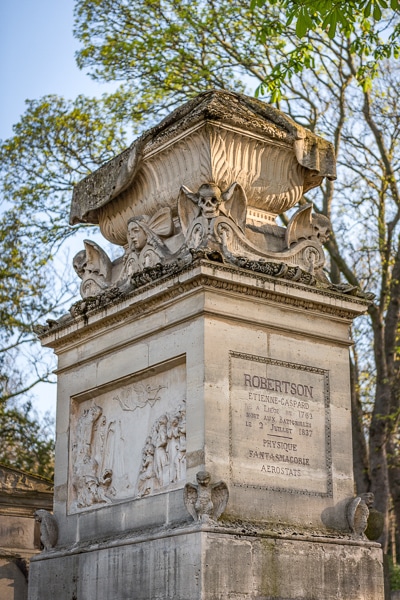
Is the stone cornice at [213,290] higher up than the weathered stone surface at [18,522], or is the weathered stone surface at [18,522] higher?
the stone cornice at [213,290]

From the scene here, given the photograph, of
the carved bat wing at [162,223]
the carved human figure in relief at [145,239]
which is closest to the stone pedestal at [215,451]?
the carved human figure in relief at [145,239]

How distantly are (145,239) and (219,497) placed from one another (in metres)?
2.76

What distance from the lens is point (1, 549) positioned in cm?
1425

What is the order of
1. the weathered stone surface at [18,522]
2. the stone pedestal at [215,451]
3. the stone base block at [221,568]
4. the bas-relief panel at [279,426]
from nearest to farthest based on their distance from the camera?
the stone base block at [221,568] < the stone pedestal at [215,451] < the bas-relief panel at [279,426] < the weathered stone surface at [18,522]

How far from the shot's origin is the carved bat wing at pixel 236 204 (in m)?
9.44

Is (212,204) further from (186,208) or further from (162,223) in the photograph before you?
(162,223)

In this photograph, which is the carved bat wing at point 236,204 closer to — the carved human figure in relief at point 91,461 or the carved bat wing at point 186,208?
the carved bat wing at point 186,208

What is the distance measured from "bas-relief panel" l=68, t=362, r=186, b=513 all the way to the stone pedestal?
2cm

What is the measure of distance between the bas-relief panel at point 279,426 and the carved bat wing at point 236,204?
128 centimetres

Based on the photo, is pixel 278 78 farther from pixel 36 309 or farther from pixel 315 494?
pixel 36 309

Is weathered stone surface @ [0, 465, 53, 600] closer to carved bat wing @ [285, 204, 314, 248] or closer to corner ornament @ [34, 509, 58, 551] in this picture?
corner ornament @ [34, 509, 58, 551]

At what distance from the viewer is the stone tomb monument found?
338 inches

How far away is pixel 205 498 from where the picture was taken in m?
8.30

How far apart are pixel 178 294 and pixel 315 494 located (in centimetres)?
206
